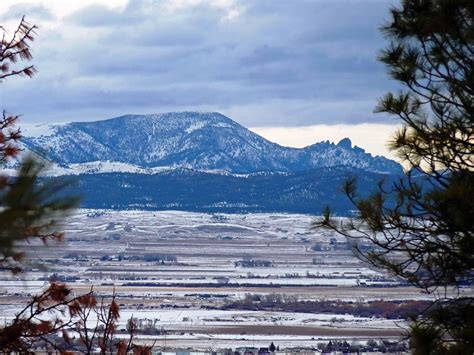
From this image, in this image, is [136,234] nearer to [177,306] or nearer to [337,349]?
[177,306]

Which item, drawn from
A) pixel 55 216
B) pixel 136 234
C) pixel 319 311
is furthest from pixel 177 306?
pixel 55 216

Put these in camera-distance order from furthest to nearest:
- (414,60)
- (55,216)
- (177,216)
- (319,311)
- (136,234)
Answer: (177,216) → (136,234) → (319,311) → (414,60) → (55,216)

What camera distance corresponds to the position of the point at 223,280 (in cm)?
9950

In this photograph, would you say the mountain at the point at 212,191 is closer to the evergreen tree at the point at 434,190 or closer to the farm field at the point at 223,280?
the farm field at the point at 223,280

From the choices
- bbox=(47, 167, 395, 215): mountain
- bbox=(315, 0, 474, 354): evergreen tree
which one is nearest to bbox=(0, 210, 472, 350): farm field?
bbox=(315, 0, 474, 354): evergreen tree

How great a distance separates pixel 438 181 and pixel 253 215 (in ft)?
538

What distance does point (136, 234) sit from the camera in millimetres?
145875

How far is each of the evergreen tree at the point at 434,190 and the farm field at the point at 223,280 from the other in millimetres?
4502

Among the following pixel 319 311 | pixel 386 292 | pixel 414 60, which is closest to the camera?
pixel 414 60

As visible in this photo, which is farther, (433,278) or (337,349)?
(337,349)

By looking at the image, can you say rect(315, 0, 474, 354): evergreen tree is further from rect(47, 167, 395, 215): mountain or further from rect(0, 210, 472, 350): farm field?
rect(47, 167, 395, 215): mountain

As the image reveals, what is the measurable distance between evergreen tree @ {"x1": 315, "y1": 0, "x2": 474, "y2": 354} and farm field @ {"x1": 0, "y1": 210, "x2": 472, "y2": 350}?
4502 millimetres

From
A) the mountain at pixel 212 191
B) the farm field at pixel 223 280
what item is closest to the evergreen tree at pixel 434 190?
the farm field at pixel 223 280

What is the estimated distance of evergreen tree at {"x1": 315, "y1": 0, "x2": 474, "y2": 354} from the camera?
998 centimetres
